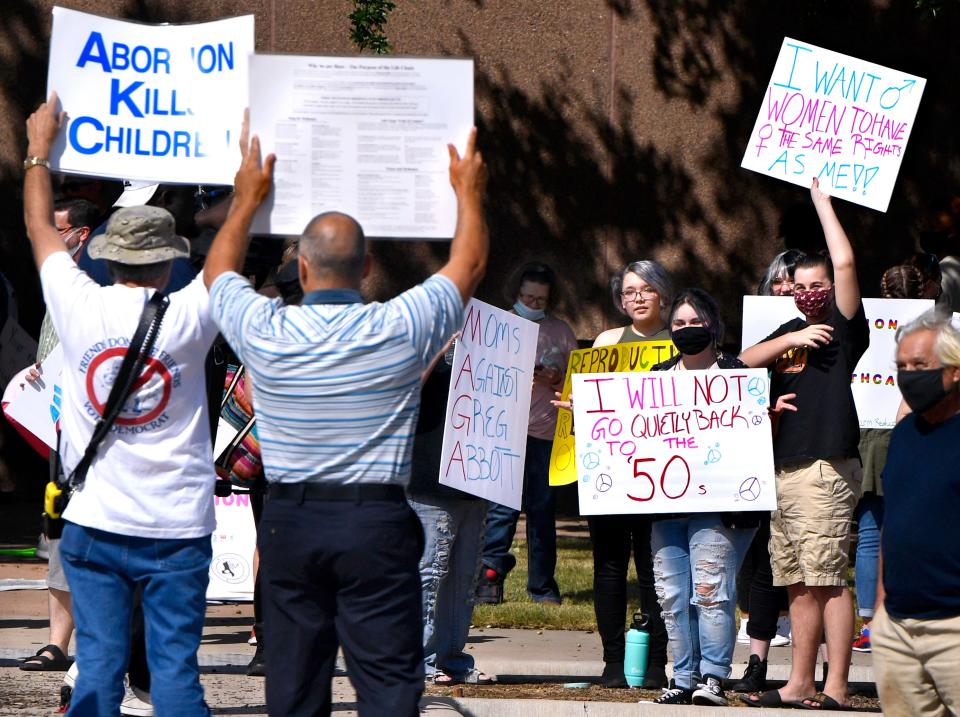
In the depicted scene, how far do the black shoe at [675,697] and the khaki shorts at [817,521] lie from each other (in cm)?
59

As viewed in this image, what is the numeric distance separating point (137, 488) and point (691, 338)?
2.62 metres

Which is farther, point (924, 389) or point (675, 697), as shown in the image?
point (675, 697)

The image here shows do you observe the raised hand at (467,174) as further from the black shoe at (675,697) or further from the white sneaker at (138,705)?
the black shoe at (675,697)

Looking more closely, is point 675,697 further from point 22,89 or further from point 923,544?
point 22,89

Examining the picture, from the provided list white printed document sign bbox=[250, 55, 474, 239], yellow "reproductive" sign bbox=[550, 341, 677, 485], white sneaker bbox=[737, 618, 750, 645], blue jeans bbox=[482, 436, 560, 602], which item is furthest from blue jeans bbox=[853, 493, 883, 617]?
white printed document sign bbox=[250, 55, 474, 239]

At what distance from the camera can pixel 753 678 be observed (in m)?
6.73

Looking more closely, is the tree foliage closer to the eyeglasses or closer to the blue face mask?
the blue face mask

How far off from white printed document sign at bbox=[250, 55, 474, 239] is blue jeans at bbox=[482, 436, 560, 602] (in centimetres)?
418

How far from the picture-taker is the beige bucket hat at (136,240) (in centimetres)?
491

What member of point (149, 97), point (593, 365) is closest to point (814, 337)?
point (593, 365)

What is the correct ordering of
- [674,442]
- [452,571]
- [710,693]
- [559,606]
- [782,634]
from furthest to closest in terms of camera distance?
[559,606] → [782,634] → [452,571] → [674,442] → [710,693]

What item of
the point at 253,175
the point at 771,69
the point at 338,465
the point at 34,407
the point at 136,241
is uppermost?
the point at 771,69

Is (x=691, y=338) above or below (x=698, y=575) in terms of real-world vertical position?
above

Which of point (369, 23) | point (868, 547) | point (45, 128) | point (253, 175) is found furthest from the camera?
point (369, 23)
